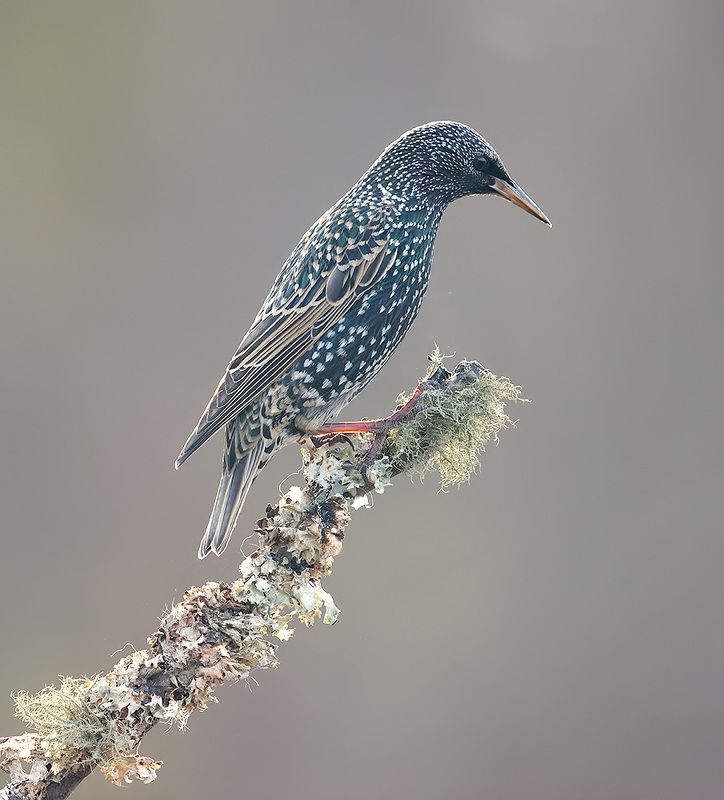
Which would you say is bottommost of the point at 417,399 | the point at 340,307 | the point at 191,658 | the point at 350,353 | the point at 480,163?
the point at 191,658

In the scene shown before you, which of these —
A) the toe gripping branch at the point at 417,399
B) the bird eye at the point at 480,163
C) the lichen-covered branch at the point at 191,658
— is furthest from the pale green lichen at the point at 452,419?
the bird eye at the point at 480,163

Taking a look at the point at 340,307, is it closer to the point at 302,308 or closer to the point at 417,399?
the point at 302,308

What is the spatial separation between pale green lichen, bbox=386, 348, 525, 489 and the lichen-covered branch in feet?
0.47

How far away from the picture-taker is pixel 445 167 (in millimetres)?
3430

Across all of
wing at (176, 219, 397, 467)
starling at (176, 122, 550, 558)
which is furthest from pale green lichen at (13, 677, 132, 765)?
wing at (176, 219, 397, 467)

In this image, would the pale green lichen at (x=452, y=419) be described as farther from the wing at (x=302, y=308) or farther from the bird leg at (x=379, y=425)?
the wing at (x=302, y=308)

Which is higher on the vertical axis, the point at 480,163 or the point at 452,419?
the point at 480,163

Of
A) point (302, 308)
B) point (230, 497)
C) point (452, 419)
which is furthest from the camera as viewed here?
Answer: point (302, 308)

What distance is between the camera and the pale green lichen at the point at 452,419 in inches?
101

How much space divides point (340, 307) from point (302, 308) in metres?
0.12

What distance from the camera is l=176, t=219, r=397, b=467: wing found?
9.93 feet

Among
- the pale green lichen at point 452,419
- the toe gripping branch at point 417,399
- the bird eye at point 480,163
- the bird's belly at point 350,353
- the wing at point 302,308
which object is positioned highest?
the bird eye at point 480,163

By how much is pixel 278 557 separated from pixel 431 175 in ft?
5.44

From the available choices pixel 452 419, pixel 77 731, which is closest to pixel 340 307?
pixel 452 419
